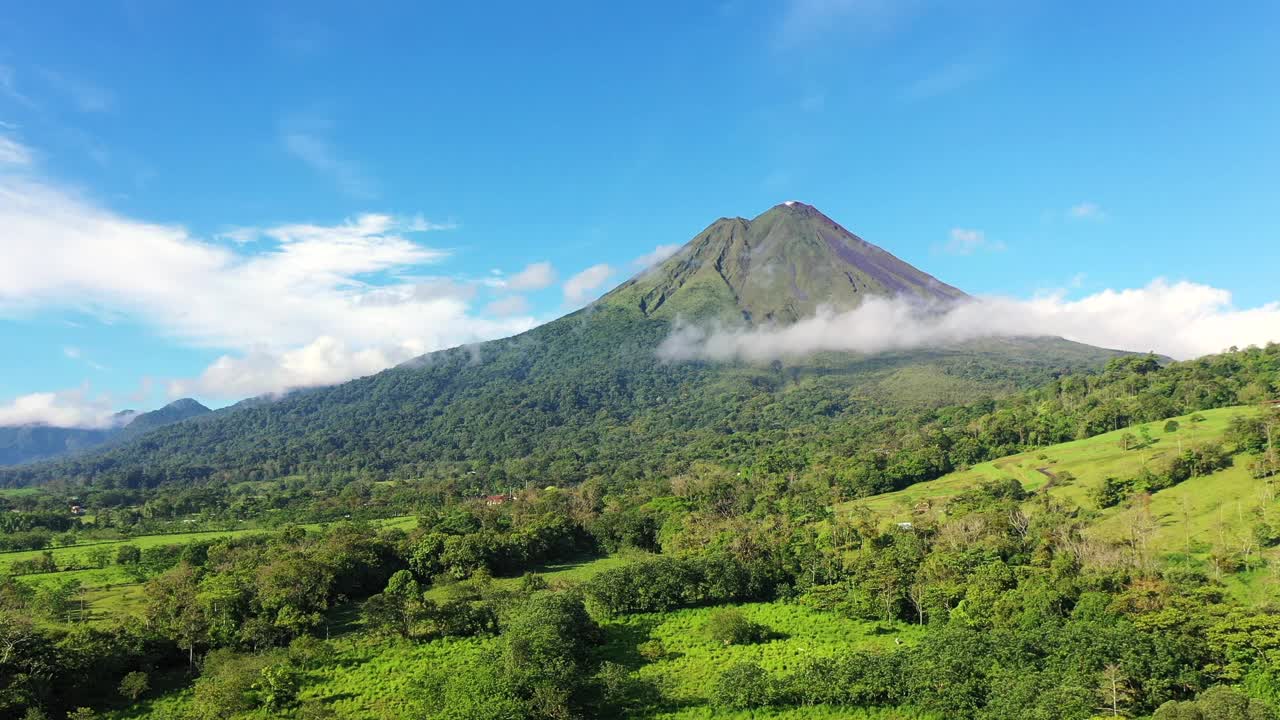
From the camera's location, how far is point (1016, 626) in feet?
99.5

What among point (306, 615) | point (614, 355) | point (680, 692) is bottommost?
point (680, 692)

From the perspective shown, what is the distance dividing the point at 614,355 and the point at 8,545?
13348 centimetres

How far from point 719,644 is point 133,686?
75.6ft

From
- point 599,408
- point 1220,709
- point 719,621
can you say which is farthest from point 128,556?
point 599,408

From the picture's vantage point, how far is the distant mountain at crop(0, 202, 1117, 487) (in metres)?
116

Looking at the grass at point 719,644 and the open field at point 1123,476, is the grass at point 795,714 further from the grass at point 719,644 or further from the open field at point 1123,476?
the open field at point 1123,476

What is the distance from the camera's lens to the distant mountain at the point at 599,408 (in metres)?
116

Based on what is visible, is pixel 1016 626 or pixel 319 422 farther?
pixel 319 422

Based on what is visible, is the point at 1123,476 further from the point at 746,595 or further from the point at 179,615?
the point at 179,615

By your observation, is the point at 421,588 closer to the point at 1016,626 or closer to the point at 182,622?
the point at 182,622

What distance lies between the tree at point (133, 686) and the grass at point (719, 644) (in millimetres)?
17561

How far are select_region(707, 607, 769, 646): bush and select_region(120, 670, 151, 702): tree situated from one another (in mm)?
22695

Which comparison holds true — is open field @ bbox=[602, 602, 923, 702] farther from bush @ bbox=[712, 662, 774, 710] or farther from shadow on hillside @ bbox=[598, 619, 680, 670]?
bush @ bbox=[712, 662, 774, 710]

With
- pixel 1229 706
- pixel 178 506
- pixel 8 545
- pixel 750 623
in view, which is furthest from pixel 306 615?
pixel 178 506
